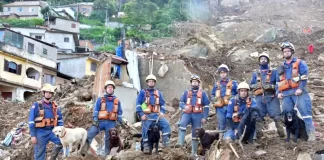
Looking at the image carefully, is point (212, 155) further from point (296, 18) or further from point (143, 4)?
point (143, 4)

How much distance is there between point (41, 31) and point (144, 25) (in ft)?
47.0

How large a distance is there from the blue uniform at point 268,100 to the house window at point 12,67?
1027 inches

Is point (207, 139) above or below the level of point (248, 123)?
below

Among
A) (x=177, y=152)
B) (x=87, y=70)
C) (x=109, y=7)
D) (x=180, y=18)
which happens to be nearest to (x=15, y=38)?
(x=87, y=70)

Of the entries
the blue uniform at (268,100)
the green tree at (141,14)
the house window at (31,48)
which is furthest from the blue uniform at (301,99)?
the green tree at (141,14)

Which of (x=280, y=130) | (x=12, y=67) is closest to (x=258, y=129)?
(x=280, y=130)

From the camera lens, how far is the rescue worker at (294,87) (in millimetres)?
8086

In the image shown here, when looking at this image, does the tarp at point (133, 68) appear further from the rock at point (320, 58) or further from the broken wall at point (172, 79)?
the rock at point (320, 58)

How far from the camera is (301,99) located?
815 centimetres

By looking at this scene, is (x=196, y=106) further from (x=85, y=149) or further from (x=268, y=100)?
(x=85, y=149)

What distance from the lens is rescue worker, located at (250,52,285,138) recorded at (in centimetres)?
855

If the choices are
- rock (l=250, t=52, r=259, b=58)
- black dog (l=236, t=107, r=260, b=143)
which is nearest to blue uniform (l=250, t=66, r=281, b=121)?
black dog (l=236, t=107, r=260, b=143)

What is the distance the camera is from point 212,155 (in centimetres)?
796

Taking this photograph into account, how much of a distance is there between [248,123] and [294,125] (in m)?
0.84
